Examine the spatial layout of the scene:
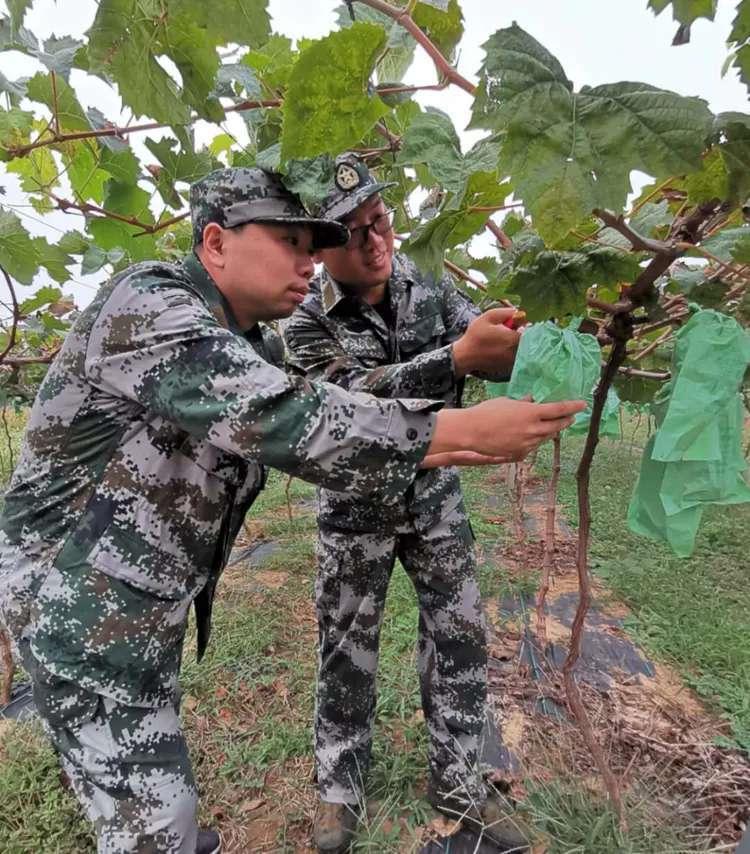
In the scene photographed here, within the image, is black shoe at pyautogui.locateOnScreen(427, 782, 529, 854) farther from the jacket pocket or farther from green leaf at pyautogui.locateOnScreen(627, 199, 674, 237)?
green leaf at pyautogui.locateOnScreen(627, 199, 674, 237)

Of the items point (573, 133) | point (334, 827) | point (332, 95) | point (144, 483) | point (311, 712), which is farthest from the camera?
point (311, 712)

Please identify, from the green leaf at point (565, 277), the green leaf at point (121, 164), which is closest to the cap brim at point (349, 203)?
the green leaf at point (121, 164)

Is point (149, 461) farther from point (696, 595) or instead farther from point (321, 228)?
point (696, 595)

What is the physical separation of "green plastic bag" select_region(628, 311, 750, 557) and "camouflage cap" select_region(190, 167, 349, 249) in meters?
0.84

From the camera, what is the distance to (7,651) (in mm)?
2609

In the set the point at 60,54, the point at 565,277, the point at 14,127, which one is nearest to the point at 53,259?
the point at 14,127

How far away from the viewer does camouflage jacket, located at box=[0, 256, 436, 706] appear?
1.03 metres

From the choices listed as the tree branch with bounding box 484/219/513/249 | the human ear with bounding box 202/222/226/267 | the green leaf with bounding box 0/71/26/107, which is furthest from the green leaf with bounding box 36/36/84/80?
the tree branch with bounding box 484/219/513/249

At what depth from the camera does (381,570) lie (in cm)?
184

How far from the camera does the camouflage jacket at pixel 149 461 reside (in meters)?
1.03

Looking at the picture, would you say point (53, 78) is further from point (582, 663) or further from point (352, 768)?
point (582, 663)

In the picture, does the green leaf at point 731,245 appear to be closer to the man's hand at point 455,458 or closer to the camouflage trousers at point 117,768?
the man's hand at point 455,458

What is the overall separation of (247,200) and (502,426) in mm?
759

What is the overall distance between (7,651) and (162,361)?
2.33 metres
